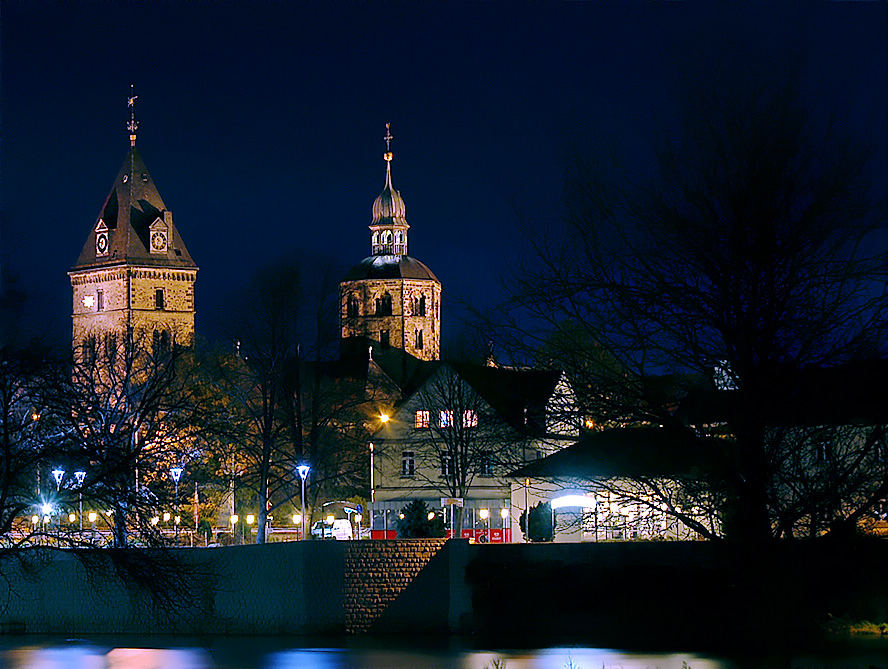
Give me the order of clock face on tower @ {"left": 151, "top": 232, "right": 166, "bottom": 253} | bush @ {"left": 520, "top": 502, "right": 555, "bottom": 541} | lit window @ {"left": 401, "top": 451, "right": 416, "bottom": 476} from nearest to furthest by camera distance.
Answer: bush @ {"left": 520, "top": 502, "right": 555, "bottom": 541}
lit window @ {"left": 401, "top": 451, "right": 416, "bottom": 476}
clock face on tower @ {"left": 151, "top": 232, "right": 166, "bottom": 253}

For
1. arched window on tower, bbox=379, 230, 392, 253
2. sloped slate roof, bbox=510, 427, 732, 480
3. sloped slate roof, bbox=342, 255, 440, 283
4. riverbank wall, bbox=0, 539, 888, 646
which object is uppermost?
arched window on tower, bbox=379, 230, 392, 253

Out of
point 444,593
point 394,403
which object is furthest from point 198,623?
point 394,403

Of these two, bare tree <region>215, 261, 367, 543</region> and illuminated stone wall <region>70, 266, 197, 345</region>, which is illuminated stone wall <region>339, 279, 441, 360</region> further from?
bare tree <region>215, 261, 367, 543</region>

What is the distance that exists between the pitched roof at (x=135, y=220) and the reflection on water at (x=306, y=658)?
105 metres

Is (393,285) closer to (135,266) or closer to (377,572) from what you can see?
(135,266)

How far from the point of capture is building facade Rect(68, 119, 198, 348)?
147125 millimetres

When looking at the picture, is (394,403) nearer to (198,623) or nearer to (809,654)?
(198,623)

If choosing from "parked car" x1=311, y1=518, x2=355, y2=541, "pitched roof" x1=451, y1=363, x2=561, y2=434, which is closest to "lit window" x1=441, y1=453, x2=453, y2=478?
"parked car" x1=311, y1=518, x2=355, y2=541

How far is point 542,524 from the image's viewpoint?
4612 centimetres

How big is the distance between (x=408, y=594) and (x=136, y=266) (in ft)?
354

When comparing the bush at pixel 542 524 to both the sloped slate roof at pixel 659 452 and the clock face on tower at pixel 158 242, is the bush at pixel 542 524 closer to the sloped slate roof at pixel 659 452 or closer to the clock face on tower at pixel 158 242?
the sloped slate roof at pixel 659 452

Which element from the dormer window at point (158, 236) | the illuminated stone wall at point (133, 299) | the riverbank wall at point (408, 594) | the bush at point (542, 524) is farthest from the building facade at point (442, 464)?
the dormer window at point (158, 236)

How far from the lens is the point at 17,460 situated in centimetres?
2917

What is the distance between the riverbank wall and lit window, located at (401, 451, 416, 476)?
78.3ft
